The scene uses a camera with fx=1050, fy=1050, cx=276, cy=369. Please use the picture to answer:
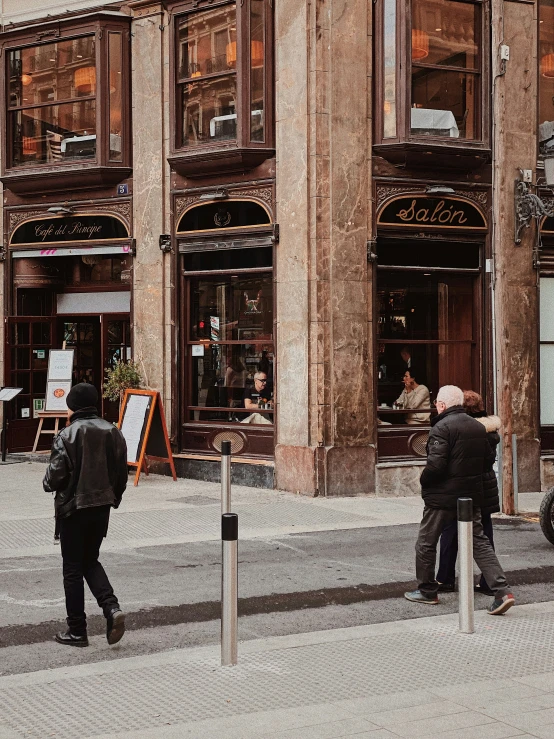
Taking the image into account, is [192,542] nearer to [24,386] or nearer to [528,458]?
[528,458]

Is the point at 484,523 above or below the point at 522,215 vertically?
below

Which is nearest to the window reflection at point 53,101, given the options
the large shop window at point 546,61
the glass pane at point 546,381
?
the large shop window at point 546,61

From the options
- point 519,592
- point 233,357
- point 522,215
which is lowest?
point 519,592

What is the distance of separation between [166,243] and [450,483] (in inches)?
351

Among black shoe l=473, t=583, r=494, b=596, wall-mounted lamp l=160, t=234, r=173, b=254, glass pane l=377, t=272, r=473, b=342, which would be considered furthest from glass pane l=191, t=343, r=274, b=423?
black shoe l=473, t=583, r=494, b=596

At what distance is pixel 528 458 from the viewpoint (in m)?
15.9

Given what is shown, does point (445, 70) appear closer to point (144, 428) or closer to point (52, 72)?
point (52, 72)

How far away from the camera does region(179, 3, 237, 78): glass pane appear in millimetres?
15883

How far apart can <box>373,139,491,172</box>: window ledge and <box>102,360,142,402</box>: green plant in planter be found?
506 cm

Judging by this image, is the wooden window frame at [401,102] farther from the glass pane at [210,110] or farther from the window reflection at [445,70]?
the glass pane at [210,110]

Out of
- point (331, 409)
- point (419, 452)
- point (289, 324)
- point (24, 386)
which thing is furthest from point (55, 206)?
point (419, 452)

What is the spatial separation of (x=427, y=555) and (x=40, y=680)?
347 cm

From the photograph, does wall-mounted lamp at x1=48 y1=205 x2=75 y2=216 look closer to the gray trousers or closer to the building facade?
the building facade

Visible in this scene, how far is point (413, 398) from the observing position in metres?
15.7
